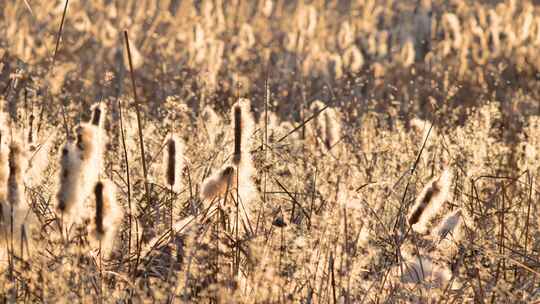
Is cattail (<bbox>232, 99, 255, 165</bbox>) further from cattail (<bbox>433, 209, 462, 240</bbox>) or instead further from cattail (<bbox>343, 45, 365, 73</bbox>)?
cattail (<bbox>343, 45, 365, 73</bbox>)

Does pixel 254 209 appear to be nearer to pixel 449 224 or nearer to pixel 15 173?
pixel 449 224

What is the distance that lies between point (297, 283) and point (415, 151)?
128 centimetres

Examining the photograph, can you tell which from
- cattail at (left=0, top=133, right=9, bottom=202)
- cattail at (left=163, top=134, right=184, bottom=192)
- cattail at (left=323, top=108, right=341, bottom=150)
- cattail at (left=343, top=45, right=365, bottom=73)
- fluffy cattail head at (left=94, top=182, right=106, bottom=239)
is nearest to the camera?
fluffy cattail head at (left=94, top=182, right=106, bottom=239)

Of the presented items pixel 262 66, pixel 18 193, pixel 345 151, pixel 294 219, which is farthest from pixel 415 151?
pixel 262 66

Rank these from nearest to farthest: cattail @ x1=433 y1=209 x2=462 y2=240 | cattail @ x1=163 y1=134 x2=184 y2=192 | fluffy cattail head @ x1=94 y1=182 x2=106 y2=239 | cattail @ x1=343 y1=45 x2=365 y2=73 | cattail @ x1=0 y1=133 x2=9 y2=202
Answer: fluffy cattail head @ x1=94 y1=182 x2=106 y2=239
cattail @ x1=0 y1=133 x2=9 y2=202
cattail @ x1=163 y1=134 x2=184 y2=192
cattail @ x1=433 y1=209 x2=462 y2=240
cattail @ x1=343 y1=45 x2=365 y2=73

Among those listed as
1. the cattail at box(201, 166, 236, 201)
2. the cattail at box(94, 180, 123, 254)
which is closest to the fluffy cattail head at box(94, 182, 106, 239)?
the cattail at box(94, 180, 123, 254)

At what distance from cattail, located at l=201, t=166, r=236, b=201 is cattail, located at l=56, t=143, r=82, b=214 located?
1.31ft

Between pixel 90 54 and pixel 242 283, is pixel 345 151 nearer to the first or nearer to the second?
pixel 242 283

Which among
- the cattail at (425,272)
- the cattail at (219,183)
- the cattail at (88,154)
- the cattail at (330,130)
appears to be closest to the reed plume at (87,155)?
the cattail at (88,154)

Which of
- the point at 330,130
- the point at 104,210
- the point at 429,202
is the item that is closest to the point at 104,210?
the point at 104,210

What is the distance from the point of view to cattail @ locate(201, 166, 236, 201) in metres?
1.84

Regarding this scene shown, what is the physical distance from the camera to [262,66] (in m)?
6.89

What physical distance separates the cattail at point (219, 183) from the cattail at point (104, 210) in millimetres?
341

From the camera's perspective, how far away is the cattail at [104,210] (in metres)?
1.48
